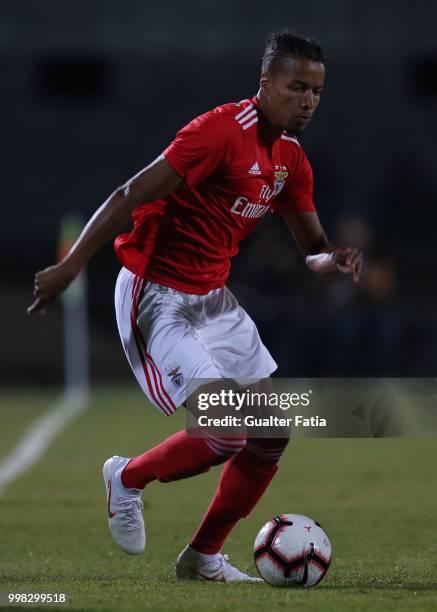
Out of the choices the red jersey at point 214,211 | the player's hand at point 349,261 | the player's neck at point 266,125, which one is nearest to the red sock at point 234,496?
the red jersey at point 214,211

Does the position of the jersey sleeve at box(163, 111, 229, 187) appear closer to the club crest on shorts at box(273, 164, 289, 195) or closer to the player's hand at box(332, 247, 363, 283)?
the club crest on shorts at box(273, 164, 289, 195)

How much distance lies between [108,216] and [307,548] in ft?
5.42

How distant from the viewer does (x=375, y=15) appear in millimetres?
26078

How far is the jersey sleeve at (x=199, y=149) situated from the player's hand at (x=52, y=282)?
Result: 67 cm

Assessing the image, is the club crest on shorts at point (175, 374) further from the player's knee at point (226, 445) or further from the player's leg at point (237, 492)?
the player's leg at point (237, 492)

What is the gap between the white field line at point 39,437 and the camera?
1023 centimetres

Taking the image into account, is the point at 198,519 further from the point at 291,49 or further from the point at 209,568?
the point at 291,49

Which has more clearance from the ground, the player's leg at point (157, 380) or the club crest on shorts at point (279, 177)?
the club crest on shorts at point (279, 177)

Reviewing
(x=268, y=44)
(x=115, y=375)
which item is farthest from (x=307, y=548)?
(x=115, y=375)

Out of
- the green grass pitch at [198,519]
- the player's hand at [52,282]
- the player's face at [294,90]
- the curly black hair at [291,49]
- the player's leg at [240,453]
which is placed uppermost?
the curly black hair at [291,49]

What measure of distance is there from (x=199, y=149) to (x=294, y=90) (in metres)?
0.53

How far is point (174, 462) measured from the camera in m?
5.39

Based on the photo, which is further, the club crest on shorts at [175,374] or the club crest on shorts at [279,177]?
the club crest on shorts at [279,177]

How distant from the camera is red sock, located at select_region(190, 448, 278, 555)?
567cm
